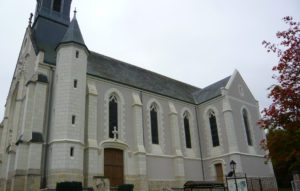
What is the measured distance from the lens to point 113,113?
2241 centimetres

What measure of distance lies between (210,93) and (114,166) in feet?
48.5

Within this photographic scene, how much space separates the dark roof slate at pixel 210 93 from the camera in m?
29.1

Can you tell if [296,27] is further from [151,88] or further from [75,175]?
[151,88]

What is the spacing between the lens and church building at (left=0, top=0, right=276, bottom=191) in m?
17.9

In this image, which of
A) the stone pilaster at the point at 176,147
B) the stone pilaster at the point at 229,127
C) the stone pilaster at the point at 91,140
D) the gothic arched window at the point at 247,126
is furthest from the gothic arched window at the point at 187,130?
the stone pilaster at the point at 91,140

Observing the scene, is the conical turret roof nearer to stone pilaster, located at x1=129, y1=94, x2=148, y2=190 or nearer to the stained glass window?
the stained glass window

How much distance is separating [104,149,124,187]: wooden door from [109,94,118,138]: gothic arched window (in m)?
1.45

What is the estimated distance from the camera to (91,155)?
1848cm

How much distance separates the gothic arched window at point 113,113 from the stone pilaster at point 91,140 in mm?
1899

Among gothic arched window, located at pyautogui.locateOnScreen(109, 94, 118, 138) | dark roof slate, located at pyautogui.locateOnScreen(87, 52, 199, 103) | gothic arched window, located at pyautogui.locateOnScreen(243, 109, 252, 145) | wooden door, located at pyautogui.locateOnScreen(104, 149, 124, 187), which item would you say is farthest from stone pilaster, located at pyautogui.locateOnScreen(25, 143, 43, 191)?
gothic arched window, located at pyautogui.locateOnScreen(243, 109, 252, 145)

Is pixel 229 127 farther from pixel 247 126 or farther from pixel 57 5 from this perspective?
pixel 57 5

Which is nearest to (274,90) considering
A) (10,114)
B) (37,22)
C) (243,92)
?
(243,92)

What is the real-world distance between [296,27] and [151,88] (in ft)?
56.1

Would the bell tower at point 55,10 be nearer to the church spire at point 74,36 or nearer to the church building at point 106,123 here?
the church building at point 106,123
